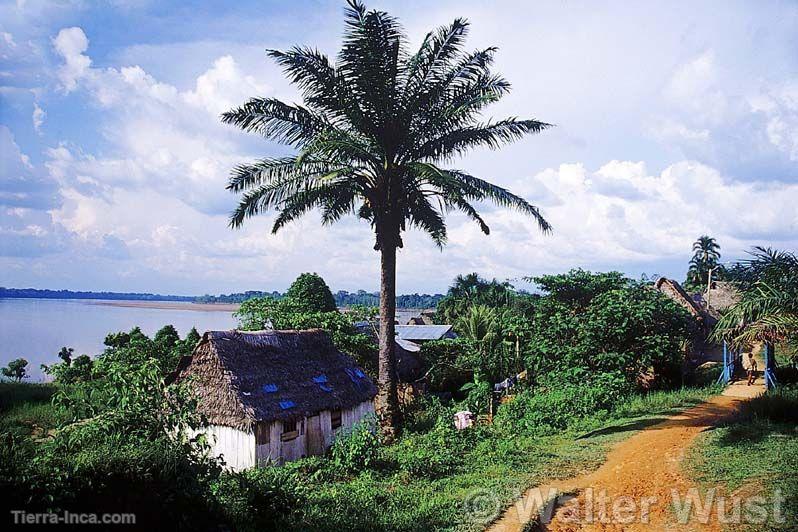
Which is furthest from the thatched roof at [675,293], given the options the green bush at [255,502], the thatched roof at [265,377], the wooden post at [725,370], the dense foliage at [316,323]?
the green bush at [255,502]

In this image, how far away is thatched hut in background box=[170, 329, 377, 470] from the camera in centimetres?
1237

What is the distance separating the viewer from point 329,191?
43.0 ft

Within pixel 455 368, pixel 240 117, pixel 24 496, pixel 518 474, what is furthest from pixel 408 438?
pixel 455 368

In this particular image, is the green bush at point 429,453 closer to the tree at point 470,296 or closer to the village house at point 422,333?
the village house at point 422,333

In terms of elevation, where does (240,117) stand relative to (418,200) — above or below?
above

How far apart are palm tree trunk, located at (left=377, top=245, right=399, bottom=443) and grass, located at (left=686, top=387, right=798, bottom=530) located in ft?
21.7

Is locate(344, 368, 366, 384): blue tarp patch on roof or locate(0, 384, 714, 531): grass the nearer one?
locate(0, 384, 714, 531): grass

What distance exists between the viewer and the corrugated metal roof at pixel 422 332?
108ft

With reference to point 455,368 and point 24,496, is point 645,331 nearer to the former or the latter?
point 455,368

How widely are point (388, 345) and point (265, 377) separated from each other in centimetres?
320

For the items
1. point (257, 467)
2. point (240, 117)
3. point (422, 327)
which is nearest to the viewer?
point (257, 467)

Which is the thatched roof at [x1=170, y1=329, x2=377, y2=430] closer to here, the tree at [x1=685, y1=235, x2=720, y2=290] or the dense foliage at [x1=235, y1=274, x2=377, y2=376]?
the dense foliage at [x1=235, y1=274, x2=377, y2=376]

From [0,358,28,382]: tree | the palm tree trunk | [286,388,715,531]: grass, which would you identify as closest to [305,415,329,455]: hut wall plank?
the palm tree trunk

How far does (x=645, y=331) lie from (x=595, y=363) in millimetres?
1931
